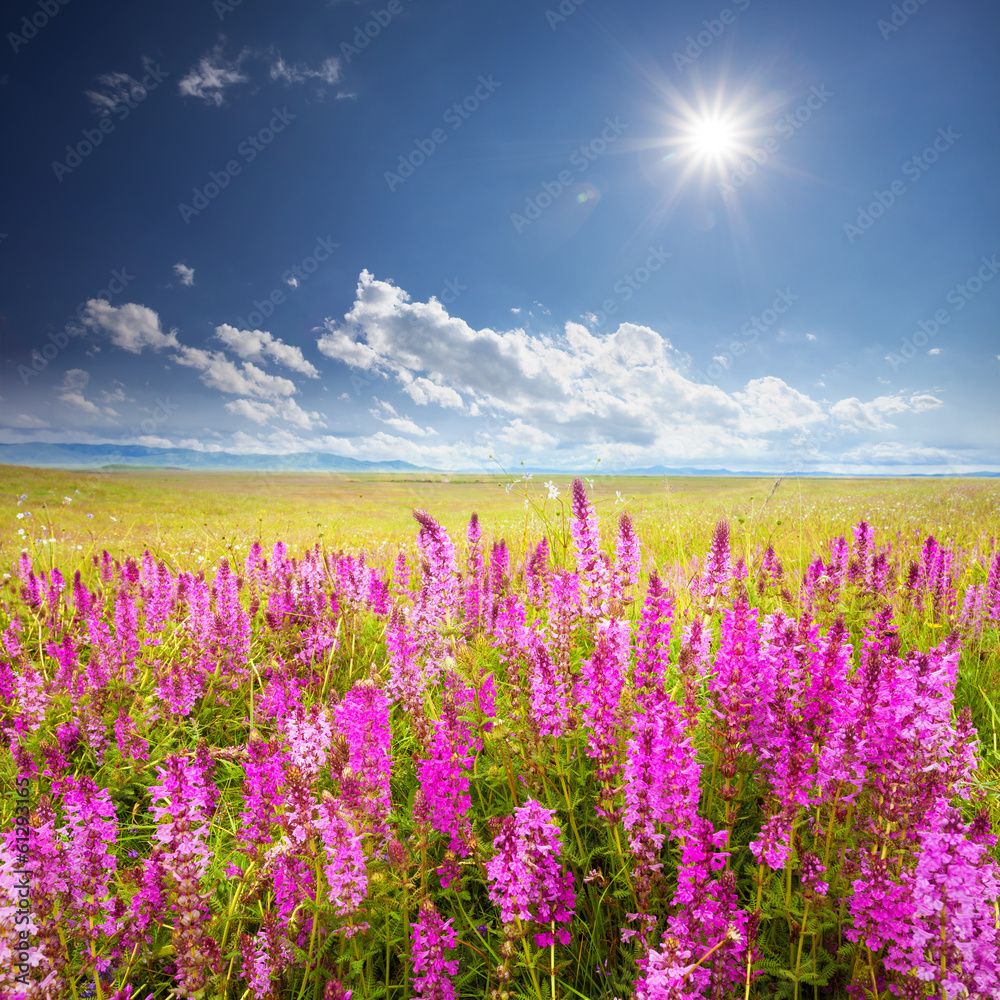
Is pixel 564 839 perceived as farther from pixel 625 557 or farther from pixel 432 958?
pixel 625 557

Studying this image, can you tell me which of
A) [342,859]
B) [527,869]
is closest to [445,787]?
[342,859]

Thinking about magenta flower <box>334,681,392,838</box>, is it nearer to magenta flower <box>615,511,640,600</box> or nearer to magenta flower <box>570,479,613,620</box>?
magenta flower <box>570,479,613,620</box>

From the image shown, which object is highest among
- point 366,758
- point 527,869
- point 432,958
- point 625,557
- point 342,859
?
point 625,557

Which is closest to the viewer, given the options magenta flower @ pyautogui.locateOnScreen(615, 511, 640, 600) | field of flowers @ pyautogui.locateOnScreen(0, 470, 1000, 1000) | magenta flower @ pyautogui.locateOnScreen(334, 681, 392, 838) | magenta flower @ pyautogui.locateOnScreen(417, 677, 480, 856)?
field of flowers @ pyautogui.locateOnScreen(0, 470, 1000, 1000)

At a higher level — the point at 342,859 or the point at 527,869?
the point at 527,869

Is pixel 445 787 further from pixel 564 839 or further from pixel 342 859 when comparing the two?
pixel 564 839

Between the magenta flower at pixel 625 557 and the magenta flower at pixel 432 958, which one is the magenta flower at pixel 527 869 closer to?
the magenta flower at pixel 432 958

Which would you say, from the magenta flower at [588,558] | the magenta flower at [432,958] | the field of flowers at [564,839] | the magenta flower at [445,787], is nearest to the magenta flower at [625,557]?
the field of flowers at [564,839]

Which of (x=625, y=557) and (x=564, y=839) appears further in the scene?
(x=625, y=557)

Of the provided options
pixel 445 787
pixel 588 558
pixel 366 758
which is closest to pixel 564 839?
pixel 445 787

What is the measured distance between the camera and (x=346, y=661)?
6.39 metres

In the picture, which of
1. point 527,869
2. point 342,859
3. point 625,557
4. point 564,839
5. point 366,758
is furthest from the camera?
point 625,557

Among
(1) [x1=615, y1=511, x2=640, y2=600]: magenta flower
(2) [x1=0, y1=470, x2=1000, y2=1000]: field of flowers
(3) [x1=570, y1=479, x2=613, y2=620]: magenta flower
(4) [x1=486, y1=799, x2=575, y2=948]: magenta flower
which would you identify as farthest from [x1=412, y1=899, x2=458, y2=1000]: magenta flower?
(1) [x1=615, y1=511, x2=640, y2=600]: magenta flower

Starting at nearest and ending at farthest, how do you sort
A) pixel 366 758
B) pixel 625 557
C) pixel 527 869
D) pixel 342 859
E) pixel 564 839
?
pixel 527 869, pixel 342 859, pixel 366 758, pixel 564 839, pixel 625 557
